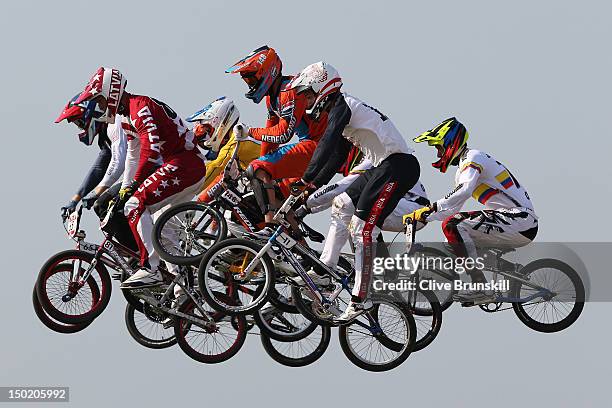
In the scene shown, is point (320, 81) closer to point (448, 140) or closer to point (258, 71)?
point (258, 71)

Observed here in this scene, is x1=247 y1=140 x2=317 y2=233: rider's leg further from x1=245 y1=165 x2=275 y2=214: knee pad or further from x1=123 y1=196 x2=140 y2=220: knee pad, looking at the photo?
x1=123 y1=196 x2=140 y2=220: knee pad

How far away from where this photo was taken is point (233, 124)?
85.9 ft

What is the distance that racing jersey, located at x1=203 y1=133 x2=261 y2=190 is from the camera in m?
25.9

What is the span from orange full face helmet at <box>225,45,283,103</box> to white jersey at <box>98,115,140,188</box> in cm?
207

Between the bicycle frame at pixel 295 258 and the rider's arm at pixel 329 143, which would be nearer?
the rider's arm at pixel 329 143

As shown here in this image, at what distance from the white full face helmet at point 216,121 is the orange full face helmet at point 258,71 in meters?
1.19

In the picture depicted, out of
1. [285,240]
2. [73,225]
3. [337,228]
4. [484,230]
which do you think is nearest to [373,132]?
[337,228]

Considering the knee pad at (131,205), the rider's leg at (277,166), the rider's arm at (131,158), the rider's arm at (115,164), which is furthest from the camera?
the rider's arm at (115,164)

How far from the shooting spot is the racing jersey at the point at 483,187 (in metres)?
25.0

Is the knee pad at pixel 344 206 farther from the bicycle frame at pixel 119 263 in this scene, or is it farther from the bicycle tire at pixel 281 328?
the bicycle frame at pixel 119 263

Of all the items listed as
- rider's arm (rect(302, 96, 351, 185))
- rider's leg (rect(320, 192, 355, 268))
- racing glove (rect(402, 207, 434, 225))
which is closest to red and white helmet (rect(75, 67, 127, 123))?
rider's arm (rect(302, 96, 351, 185))

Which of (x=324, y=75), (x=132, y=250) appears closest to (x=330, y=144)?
(x=324, y=75)

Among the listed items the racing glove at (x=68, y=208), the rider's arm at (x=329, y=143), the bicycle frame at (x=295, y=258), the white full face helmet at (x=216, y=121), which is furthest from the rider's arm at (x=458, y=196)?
the racing glove at (x=68, y=208)

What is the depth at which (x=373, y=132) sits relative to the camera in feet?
74.1
